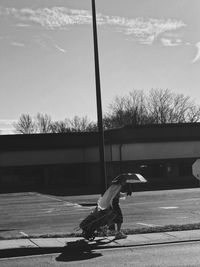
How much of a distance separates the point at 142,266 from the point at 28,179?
47.4 meters

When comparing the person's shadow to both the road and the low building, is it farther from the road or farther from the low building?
the low building

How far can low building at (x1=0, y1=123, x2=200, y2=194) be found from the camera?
172 ft

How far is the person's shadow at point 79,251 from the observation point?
10.9 m

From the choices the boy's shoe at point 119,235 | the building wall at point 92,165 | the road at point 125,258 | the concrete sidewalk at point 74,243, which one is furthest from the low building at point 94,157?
the road at point 125,258

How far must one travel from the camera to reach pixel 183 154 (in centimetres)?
5309

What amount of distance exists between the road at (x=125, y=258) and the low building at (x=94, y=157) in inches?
1514

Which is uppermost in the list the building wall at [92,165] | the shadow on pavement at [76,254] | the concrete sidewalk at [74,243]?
the building wall at [92,165]

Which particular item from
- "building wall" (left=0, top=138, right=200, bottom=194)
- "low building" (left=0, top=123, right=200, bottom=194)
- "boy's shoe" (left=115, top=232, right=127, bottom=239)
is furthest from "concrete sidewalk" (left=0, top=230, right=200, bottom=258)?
"building wall" (left=0, top=138, right=200, bottom=194)

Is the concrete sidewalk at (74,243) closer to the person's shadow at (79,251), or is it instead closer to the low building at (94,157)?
the person's shadow at (79,251)

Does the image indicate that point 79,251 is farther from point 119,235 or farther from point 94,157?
point 94,157

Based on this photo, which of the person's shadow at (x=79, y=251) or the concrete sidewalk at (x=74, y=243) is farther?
the concrete sidewalk at (x=74, y=243)

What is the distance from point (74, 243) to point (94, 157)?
1744 inches

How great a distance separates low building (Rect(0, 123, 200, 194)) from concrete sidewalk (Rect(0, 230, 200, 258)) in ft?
119

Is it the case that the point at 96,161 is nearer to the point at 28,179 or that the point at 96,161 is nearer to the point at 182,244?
the point at 28,179
